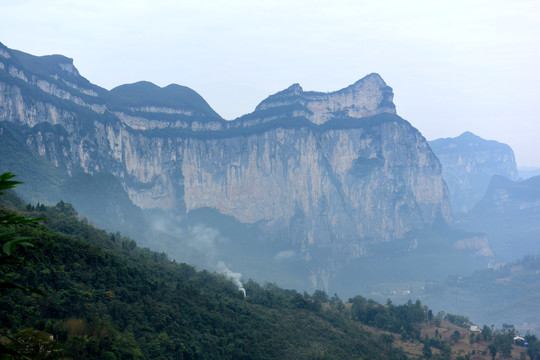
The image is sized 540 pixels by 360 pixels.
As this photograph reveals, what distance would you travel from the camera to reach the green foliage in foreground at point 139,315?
3162cm

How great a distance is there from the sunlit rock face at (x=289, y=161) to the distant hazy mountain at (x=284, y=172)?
35 centimetres

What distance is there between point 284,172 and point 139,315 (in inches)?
5583

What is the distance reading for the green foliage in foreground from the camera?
104ft

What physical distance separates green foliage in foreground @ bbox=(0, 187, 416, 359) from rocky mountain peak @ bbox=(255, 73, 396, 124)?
4900 inches

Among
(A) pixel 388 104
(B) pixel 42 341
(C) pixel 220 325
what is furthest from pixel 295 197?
(B) pixel 42 341

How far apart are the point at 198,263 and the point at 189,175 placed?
196 feet

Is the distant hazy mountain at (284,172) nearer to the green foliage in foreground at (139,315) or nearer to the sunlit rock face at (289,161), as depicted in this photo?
the sunlit rock face at (289,161)

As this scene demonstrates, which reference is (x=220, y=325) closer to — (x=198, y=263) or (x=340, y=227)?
(x=198, y=263)

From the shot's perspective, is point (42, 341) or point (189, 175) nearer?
point (42, 341)

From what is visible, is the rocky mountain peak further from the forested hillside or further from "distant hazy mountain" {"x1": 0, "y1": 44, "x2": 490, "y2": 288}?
the forested hillside

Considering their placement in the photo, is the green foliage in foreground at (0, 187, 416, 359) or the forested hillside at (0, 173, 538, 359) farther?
the green foliage in foreground at (0, 187, 416, 359)

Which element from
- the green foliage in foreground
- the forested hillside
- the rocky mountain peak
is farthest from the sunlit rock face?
the green foliage in foreground

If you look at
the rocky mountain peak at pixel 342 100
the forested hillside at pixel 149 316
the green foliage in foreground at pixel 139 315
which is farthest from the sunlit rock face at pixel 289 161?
the green foliage in foreground at pixel 139 315

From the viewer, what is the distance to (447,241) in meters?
185
